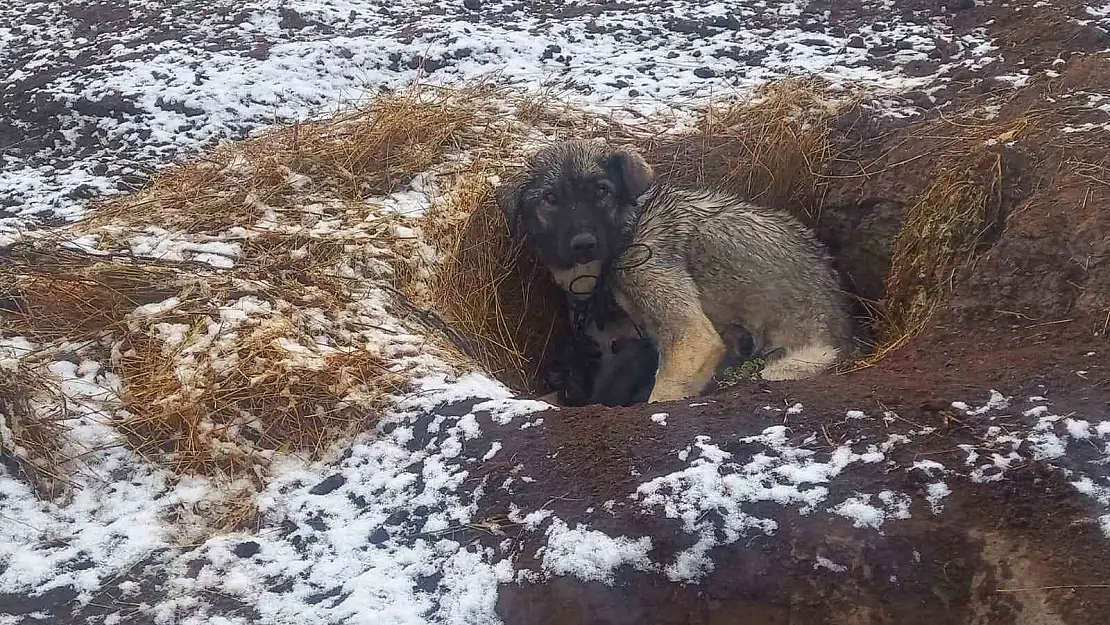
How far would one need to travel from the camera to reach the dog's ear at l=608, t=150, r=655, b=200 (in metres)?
4.62

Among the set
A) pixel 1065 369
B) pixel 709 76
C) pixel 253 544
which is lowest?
pixel 253 544

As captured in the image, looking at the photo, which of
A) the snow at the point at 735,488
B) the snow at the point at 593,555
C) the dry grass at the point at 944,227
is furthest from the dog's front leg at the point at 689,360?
the snow at the point at 593,555

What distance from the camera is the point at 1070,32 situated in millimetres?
5172

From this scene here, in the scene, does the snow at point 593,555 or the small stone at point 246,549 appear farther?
the small stone at point 246,549

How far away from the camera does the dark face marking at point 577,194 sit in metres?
4.53

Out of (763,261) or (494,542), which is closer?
(494,542)

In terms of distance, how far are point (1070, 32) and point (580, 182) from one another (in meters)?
3.16

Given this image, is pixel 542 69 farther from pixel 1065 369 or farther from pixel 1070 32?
pixel 1065 369

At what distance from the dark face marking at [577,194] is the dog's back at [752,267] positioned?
0.19 m

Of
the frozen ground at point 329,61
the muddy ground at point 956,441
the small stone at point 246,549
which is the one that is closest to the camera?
the muddy ground at point 956,441

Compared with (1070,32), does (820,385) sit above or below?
below

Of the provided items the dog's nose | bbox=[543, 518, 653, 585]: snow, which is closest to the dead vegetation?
the dog's nose

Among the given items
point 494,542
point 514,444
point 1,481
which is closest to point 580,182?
point 514,444

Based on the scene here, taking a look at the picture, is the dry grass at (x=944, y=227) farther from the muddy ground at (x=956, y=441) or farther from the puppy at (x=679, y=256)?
the puppy at (x=679, y=256)
